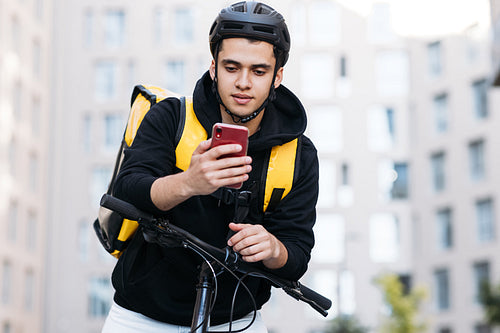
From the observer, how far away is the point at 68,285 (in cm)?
4878

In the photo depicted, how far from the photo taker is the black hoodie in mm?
2955

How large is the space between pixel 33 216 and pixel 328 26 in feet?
68.9

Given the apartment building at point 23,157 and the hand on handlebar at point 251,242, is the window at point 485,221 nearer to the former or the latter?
the apartment building at point 23,157

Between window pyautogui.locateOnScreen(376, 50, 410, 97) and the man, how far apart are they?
4532 centimetres

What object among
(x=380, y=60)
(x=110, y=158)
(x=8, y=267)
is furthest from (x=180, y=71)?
(x=8, y=267)

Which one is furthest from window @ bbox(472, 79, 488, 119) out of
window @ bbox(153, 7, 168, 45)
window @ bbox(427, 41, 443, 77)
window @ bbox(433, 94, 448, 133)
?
window @ bbox(153, 7, 168, 45)

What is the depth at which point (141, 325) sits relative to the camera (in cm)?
317

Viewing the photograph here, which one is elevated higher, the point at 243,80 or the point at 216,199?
the point at 243,80

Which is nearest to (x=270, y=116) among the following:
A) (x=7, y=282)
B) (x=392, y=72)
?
(x=7, y=282)

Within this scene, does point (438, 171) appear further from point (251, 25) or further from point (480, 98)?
point (251, 25)

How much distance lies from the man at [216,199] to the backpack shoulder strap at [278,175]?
0.08 feet

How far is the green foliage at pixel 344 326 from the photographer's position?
36812 mm

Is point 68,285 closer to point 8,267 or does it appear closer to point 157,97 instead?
point 8,267

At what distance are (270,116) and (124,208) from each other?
754 mm
